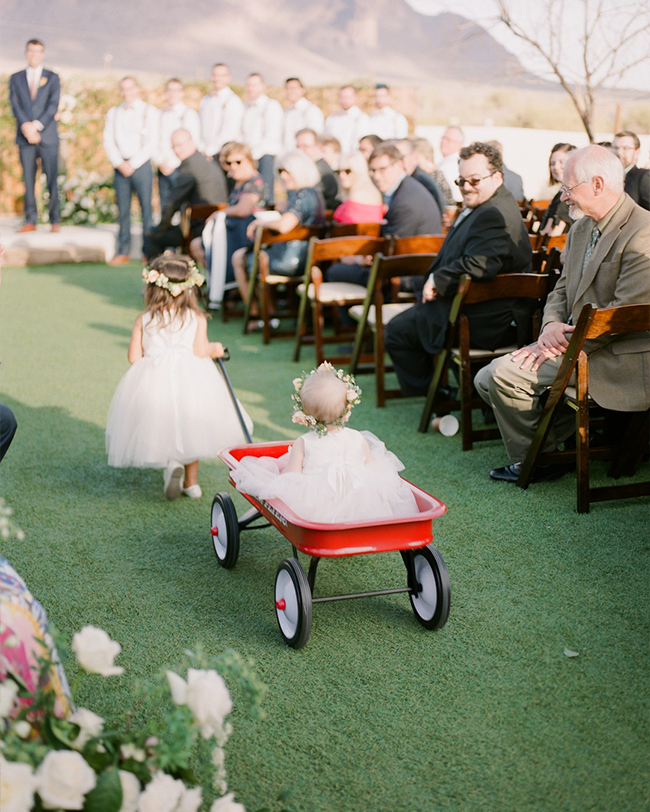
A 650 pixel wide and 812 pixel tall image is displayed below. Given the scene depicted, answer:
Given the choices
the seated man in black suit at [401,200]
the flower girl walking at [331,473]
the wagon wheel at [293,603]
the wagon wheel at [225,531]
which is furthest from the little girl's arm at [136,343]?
A: the seated man in black suit at [401,200]

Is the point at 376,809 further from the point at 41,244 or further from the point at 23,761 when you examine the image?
the point at 41,244

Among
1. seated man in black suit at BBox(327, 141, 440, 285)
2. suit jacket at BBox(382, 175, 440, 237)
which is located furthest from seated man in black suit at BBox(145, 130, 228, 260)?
suit jacket at BBox(382, 175, 440, 237)

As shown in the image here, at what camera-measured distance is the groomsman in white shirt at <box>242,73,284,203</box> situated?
11984 mm

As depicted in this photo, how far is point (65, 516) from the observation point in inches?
153

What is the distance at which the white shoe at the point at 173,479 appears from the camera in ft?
13.2

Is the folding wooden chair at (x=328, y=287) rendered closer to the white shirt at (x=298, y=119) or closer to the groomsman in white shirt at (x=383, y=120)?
the white shirt at (x=298, y=119)

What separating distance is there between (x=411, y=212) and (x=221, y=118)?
22.0ft

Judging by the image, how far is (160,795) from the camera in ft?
4.77

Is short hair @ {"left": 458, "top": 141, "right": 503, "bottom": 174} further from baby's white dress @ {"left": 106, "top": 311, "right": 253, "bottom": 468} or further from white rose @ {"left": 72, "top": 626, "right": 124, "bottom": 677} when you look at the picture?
white rose @ {"left": 72, "top": 626, "right": 124, "bottom": 677}

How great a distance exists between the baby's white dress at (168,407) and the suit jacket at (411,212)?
2.80 metres

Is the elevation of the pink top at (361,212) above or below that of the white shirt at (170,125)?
below

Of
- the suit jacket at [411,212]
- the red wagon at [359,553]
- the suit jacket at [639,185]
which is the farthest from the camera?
the suit jacket at [639,185]

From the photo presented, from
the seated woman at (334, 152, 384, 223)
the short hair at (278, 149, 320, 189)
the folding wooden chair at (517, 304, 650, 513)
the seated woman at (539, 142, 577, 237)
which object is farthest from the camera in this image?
the short hair at (278, 149, 320, 189)

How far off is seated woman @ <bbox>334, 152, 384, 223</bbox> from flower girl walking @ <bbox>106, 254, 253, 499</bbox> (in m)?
3.51
